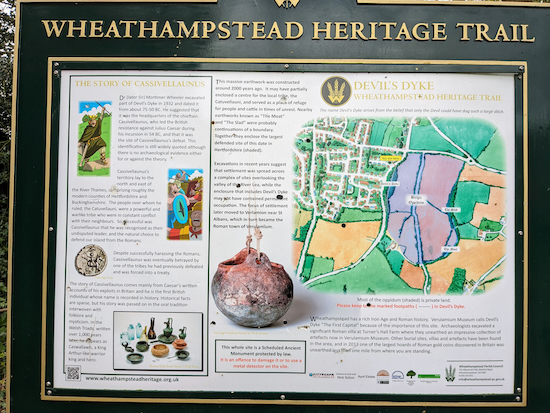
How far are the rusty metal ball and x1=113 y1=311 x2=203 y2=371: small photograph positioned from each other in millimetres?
273

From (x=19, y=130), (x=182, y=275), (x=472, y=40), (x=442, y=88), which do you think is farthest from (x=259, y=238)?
(x=472, y=40)

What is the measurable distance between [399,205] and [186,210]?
1.42m

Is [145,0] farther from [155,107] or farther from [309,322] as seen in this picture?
[309,322]

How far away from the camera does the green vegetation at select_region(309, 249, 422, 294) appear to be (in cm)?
237

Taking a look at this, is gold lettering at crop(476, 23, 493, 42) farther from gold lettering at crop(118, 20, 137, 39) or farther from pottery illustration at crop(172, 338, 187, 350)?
pottery illustration at crop(172, 338, 187, 350)

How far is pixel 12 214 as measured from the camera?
7.82 feet

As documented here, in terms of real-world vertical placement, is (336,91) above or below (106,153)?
above

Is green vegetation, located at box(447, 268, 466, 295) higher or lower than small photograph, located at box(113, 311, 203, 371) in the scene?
higher

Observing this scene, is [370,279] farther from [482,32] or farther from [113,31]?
[113,31]

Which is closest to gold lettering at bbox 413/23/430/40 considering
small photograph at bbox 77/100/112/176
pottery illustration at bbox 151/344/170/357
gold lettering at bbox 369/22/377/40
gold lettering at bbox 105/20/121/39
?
gold lettering at bbox 369/22/377/40

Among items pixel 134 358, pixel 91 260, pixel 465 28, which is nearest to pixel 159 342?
pixel 134 358

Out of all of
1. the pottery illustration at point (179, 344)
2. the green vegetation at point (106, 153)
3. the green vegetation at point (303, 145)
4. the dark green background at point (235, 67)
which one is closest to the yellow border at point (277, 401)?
the dark green background at point (235, 67)

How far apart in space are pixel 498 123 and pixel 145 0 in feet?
8.28

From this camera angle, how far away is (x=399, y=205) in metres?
2.38
